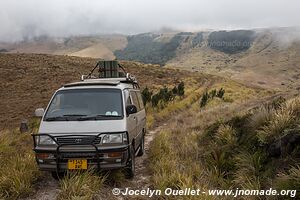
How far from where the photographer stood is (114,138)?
24.5 feet

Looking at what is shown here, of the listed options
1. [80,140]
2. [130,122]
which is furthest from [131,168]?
[80,140]

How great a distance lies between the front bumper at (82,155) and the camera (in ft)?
23.8

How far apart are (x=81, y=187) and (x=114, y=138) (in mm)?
1261

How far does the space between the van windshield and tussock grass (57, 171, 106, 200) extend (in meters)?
1.36

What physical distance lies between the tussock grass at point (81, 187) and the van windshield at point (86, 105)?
136 cm

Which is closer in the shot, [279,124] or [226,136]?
[279,124]

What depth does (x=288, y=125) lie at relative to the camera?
26.3 feet

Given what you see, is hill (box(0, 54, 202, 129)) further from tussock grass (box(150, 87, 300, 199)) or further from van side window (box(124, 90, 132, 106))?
tussock grass (box(150, 87, 300, 199))

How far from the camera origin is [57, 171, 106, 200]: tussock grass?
6.52 metres

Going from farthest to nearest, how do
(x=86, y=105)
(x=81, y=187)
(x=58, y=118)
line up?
(x=86, y=105), (x=58, y=118), (x=81, y=187)

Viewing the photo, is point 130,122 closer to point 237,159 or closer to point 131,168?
point 131,168

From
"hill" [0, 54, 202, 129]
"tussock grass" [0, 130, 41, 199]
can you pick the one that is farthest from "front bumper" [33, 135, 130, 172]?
"hill" [0, 54, 202, 129]

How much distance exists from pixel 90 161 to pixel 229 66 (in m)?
195

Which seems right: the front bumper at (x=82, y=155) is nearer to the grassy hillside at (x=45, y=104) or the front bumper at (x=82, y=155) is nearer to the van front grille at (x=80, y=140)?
the van front grille at (x=80, y=140)
